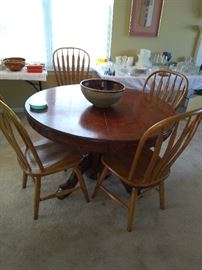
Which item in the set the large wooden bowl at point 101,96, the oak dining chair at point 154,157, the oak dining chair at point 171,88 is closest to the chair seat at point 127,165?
the oak dining chair at point 154,157

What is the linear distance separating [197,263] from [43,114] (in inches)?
53.1

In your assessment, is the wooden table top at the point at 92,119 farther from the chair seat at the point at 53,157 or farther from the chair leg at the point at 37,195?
the chair leg at the point at 37,195

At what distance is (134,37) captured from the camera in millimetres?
3037

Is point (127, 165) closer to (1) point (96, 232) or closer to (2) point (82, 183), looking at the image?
(2) point (82, 183)

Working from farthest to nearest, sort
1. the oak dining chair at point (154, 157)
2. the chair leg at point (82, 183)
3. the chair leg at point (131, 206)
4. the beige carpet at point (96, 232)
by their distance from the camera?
the chair leg at point (82, 183), the chair leg at point (131, 206), the beige carpet at point (96, 232), the oak dining chair at point (154, 157)

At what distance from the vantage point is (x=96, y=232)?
1.49 meters

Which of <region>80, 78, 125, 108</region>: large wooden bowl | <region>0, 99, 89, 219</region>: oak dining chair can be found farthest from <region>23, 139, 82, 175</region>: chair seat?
<region>80, 78, 125, 108</region>: large wooden bowl

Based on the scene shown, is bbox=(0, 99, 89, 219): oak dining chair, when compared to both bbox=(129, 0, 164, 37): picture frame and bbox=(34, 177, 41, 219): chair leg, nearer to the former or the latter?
bbox=(34, 177, 41, 219): chair leg

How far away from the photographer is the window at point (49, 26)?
262 cm

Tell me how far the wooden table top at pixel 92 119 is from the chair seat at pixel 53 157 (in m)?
0.21

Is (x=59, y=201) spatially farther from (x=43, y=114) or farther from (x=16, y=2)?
(x=16, y=2)

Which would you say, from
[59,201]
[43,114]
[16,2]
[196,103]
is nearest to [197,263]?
[59,201]

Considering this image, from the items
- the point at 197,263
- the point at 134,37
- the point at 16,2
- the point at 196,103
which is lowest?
the point at 197,263

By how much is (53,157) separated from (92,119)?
386 mm
